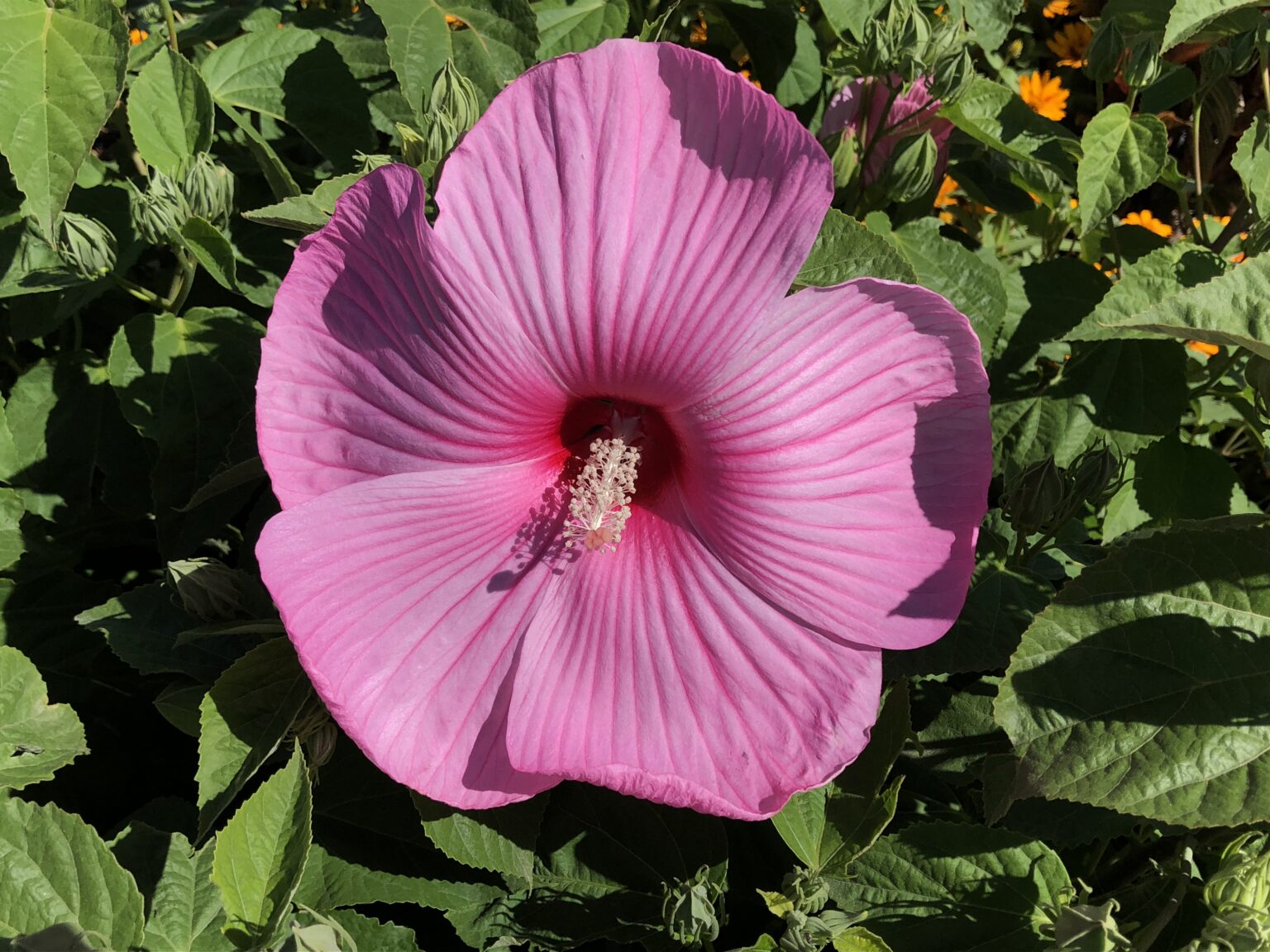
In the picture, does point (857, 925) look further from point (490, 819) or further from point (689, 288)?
point (689, 288)

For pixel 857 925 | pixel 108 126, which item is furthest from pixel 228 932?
pixel 108 126

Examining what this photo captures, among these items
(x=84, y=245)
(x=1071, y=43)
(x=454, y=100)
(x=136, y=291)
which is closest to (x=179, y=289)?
(x=136, y=291)

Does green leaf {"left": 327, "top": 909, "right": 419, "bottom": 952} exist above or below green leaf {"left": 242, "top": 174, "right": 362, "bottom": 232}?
below

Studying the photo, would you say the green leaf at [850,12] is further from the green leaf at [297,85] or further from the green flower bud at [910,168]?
the green leaf at [297,85]

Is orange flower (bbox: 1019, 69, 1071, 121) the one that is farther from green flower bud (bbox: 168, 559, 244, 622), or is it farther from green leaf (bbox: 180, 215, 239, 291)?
green flower bud (bbox: 168, 559, 244, 622)

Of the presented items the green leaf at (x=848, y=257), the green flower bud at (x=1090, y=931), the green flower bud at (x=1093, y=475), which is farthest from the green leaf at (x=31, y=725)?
the green flower bud at (x=1093, y=475)

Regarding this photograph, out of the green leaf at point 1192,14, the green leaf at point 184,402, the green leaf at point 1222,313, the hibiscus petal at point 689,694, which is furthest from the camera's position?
the green leaf at point 184,402

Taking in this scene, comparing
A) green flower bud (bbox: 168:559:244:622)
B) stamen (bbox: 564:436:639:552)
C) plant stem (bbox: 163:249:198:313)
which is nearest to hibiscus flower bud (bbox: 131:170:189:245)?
plant stem (bbox: 163:249:198:313)
